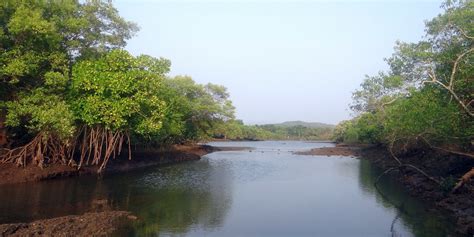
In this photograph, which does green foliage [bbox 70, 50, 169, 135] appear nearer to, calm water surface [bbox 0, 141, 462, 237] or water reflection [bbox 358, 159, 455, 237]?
calm water surface [bbox 0, 141, 462, 237]

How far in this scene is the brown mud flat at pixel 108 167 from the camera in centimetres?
2366

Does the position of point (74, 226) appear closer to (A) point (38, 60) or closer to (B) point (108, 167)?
(A) point (38, 60)

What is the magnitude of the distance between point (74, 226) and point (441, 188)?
61.9 feet

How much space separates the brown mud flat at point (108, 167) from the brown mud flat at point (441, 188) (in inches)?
903

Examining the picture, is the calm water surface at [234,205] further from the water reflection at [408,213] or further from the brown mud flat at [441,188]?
the brown mud flat at [441,188]

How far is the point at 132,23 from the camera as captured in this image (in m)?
31.2

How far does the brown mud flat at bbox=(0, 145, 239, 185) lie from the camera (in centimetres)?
2366

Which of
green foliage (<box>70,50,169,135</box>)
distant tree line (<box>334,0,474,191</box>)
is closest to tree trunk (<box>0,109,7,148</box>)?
green foliage (<box>70,50,169,135</box>)

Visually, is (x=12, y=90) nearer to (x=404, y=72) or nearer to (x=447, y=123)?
(x=447, y=123)

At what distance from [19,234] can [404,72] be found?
119ft

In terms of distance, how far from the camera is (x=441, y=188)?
21.2 metres

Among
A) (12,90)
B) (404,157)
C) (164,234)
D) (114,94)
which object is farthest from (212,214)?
(404,157)

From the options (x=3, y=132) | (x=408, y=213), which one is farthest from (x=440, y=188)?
(x=3, y=132)

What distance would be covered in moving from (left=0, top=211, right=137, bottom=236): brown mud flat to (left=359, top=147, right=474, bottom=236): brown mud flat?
1350 cm
